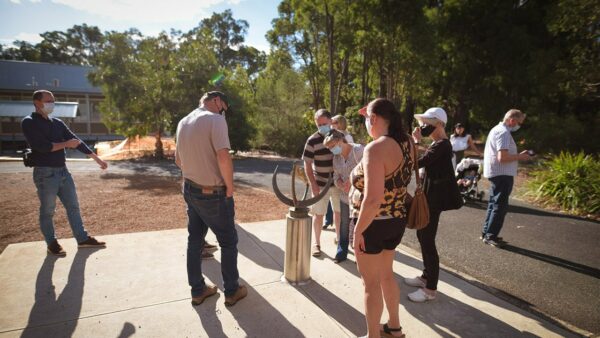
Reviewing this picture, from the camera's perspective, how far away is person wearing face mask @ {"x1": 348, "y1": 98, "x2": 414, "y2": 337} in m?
2.16

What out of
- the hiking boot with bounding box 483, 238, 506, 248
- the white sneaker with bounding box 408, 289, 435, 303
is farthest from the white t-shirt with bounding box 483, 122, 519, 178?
the white sneaker with bounding box 408, 289, 435, 303

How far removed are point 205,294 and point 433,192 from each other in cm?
248

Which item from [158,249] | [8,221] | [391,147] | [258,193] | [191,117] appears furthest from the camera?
[258,193]

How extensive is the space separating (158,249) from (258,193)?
14.7 feet

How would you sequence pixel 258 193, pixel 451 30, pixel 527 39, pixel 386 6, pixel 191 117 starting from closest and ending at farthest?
pixel 191 117
pixel 258 193
pixel 386 6
pixel 527 39
pixel 451 30

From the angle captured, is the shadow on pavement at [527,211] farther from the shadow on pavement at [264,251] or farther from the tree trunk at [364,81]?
the tree trunk at [364,81]

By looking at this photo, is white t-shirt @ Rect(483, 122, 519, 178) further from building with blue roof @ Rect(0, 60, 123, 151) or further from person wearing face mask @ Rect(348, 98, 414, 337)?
building with blue roof @ Rect(0, 60, 123, 151)

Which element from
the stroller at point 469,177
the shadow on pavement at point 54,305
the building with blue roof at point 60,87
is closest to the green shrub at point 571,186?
the stroller at point 469,177

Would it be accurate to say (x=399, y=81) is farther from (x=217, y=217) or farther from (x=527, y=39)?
(x=217, y=217)

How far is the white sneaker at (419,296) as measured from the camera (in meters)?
3.35

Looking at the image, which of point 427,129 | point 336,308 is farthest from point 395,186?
point 336,308

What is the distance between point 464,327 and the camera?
2965mm

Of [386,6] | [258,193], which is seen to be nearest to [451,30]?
[386,6]

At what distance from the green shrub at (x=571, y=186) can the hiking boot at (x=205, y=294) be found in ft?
25.5
